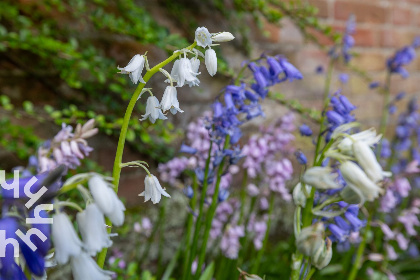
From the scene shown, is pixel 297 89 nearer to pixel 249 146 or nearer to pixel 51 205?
pixel 249 146

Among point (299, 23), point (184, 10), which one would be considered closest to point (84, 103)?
point (184, 10)

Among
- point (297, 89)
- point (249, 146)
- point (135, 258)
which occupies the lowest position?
point (135, 258)

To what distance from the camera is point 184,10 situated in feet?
4.24

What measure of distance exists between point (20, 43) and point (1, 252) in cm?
76

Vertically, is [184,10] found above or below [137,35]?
above

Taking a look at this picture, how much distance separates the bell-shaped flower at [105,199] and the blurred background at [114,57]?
21.5 inches

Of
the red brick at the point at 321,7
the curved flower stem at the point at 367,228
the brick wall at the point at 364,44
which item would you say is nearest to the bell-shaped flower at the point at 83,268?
the curved flower stem at the point at 367,228

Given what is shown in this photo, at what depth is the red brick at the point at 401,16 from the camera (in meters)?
1.78

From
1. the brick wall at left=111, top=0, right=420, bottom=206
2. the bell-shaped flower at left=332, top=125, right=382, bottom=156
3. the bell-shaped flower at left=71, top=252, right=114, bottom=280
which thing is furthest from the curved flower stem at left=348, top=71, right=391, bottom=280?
the bell-shaped flower at left=71, top=252, right=114, bottom=280

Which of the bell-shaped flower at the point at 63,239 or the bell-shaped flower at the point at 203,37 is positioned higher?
Answer: the bell-shaped flower at the point at 203,37

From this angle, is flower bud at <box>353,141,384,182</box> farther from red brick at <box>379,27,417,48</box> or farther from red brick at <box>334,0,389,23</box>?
red brick at <box>379,27,417,48</box>

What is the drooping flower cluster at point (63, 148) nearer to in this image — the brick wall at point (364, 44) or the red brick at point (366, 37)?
the brick wall at point (364, 44)

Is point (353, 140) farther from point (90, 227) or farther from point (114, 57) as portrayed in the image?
point (114, 57)

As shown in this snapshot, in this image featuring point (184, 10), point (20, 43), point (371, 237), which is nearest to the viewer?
point (20, 43)
